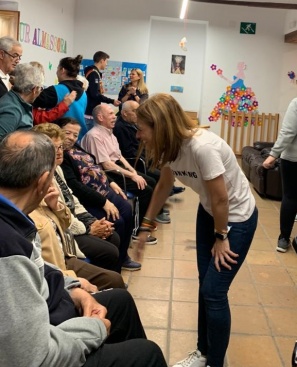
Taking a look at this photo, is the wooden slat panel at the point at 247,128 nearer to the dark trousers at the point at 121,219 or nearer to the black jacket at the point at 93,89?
the black jacket at the point at 93,89

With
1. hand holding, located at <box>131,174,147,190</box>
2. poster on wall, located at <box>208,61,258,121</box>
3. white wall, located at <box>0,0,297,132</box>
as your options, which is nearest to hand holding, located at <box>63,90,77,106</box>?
hand holding, located at <box>131,174,147,190</box>

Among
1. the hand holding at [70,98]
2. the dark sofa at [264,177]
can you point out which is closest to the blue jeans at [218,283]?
the hand holding at [70,98]

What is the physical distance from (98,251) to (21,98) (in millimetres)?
1193

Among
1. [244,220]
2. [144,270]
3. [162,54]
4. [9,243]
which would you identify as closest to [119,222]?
[144,270]

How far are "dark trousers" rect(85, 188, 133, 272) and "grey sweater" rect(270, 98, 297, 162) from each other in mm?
1372

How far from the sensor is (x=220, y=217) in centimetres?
194

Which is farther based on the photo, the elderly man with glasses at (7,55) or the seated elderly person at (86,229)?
the elderly man with glasses at (7,55)

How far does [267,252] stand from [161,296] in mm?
1406

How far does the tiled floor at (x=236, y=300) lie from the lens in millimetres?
2564

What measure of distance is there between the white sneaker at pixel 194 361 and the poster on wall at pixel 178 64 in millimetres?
8022

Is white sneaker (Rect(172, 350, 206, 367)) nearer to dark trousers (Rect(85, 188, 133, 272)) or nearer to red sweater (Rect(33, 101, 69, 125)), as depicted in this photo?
dark trousers (Rect(85, 188, 133, 272))

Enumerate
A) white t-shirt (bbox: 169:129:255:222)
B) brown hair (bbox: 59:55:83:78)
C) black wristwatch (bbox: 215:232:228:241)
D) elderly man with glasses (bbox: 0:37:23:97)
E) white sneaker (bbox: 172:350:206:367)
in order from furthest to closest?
1. brown hair (bbox: 59:55:83:78)
2. elderly man with glasses (bbox: 0:37:23:97)
3. white sneaker (bbox: 172:350:206:367)
4. black wristwatch (bbox: 215:232:228:241)
5. white t-shirt (bbox: 169:129:255:222)

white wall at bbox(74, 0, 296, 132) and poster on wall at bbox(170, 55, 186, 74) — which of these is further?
poster on wall at bbox(170, 55, 186, 74)

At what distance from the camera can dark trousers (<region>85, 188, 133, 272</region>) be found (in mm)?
3414
